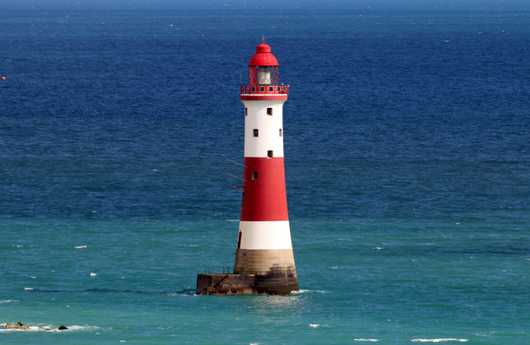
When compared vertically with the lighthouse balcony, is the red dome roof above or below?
above

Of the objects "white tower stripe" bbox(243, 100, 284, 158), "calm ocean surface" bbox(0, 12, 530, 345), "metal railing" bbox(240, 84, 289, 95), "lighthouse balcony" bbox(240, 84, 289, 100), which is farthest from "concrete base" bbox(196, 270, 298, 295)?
"metal railing" bbox(240, 84, 289, 95)

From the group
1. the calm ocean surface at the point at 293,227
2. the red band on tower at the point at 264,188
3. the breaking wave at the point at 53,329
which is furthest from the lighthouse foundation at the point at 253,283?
the breaking wave at the point at 53,329

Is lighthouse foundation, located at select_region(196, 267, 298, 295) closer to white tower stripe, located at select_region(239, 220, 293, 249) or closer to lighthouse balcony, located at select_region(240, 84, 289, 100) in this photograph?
white tower stripe, located at select_region(239, 220, 293, 249)

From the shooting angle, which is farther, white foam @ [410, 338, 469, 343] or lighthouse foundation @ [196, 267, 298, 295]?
lighthouse foundation @ [196, 267, 298, 295]

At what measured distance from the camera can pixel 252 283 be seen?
222 ft

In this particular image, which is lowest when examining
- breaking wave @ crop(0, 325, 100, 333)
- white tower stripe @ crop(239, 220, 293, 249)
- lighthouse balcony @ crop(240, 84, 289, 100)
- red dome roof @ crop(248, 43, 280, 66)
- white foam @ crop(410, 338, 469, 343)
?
white foam @ crop(410, 338, 469, 343)

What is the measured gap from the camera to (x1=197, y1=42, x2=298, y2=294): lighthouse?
66875 millimetres

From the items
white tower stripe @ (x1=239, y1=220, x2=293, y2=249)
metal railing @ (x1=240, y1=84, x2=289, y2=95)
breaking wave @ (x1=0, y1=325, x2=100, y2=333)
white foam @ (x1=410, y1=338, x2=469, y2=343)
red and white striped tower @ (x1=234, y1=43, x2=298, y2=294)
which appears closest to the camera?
white foam @ (x1=410, y1=338, x2=469, y2=343)

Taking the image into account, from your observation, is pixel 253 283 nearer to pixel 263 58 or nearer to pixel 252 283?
pixel 252 283

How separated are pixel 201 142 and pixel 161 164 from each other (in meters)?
16.4

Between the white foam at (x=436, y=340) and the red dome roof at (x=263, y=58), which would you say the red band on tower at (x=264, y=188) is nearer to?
the red dome roof at (x=263, y=58)

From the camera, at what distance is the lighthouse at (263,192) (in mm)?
66875

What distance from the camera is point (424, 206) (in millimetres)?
98000

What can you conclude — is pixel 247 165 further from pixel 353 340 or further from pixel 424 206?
pixel 424 206
